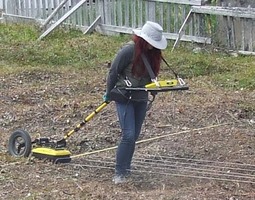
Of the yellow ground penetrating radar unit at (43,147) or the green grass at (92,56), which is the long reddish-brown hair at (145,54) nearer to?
the yellow ground penetrating radar unit at (43,147)

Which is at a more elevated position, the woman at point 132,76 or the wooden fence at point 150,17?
the woman at point 132,76

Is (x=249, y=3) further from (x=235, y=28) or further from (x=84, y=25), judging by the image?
(x=84, y=25)

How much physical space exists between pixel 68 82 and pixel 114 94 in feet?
15.0

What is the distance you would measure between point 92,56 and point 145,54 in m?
6.66

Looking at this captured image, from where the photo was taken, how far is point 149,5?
15.1 metres

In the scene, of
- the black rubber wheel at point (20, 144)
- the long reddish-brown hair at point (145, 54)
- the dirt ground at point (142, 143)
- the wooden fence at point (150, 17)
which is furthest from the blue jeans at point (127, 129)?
the wooden fence at point (150, 17)

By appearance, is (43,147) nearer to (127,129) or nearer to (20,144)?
(20,144)

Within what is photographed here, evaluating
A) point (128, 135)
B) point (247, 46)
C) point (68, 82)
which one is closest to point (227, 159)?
point (128, 135)

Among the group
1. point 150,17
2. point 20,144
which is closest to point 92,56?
point 150,17

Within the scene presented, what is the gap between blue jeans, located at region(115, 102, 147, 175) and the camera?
722 cm

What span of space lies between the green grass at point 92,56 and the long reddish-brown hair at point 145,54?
436 cm

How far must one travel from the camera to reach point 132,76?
7.18m

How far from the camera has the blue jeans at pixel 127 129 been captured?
7223 millimetres

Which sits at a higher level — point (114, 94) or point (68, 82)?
point (114, 94)
